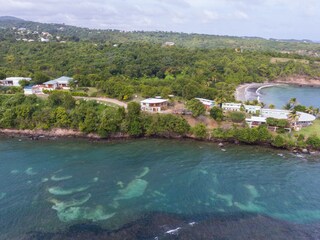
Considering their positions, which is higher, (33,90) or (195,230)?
(33,90)

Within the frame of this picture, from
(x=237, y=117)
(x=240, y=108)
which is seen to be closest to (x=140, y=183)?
(x=237, y=117)

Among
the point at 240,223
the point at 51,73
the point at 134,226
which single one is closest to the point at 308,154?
the point at 240,223

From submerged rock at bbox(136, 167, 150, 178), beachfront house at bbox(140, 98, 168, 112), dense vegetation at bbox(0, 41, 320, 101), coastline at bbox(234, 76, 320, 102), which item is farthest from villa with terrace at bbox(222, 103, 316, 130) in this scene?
coastline at bbox(234, 76, 320, 102)

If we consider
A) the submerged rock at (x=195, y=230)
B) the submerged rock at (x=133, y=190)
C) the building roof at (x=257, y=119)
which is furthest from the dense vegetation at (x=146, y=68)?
the submerged rock at (x=195, y=230)

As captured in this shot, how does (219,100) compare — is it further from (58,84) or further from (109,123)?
(58,84)

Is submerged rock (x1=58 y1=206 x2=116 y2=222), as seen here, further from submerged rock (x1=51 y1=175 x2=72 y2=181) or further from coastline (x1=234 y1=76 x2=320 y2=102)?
coastline (x1=234 y1=76 x2=320 y2=102)

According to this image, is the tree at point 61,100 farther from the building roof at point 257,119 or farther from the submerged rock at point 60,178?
the building roof at point 257,119
